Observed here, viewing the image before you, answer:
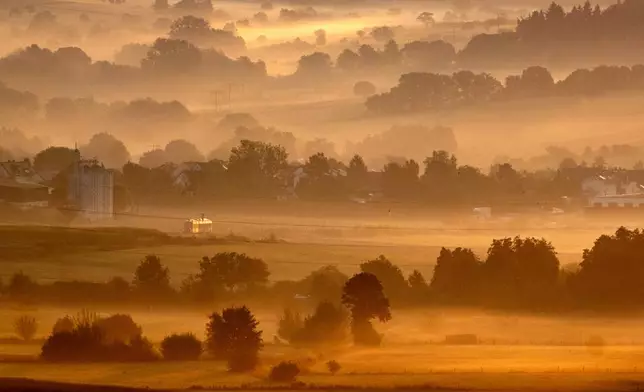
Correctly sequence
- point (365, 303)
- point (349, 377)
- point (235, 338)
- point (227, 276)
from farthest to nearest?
point (227, 276) → point (365, 303) → point (235, 338) → point (349, 377)

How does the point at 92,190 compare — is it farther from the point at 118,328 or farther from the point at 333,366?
the point at 333,366

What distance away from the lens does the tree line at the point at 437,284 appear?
21.6m

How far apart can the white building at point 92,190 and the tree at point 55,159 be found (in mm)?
216

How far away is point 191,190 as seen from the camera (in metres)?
23.2

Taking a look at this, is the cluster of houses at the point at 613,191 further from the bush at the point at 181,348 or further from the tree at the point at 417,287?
the bush at the point at 181,348

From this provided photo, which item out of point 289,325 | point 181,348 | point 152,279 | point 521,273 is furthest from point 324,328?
point 521,273

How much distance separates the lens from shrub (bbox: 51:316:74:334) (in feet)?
67.7

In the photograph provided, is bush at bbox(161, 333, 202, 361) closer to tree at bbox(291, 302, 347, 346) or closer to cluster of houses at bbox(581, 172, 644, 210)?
tree at bbox(291, 302, 347, 346)

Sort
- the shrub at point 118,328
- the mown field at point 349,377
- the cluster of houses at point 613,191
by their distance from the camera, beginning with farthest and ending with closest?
1. the cluster of houses at point 613,191
2. the shrub at point 118,328
3. the mown field at point 349,377

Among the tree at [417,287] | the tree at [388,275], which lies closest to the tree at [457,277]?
the tree at [417,287]

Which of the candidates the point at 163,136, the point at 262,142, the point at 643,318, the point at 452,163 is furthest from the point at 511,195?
the point at 163,136

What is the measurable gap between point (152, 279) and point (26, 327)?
93.0 inches

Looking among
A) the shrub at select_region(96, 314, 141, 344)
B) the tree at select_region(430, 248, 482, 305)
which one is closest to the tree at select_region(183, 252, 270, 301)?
the shrub at select_region(96, 314, 141, 344)

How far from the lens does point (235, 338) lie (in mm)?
20359
